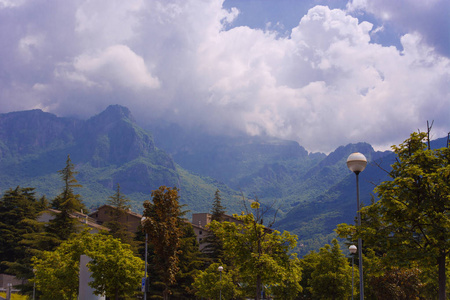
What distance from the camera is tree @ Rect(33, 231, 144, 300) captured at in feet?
92.4

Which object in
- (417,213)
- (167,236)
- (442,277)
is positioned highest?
(167,236)

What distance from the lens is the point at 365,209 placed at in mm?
14773

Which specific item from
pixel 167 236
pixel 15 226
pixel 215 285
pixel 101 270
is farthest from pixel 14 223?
pixel 101 270

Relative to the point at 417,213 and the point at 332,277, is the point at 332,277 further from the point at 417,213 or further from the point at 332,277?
the point at 417,213

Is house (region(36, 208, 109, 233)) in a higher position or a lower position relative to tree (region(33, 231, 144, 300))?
higher

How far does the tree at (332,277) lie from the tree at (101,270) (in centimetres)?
2063

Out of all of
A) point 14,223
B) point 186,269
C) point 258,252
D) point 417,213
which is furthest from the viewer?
point 14,223

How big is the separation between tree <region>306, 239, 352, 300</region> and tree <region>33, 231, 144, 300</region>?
67.7ft

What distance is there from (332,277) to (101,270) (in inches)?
960

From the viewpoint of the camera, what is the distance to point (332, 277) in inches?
1678

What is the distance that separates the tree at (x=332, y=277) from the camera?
4259cm

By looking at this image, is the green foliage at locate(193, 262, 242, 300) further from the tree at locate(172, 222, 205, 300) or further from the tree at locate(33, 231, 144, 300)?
the tree at locate(33, 231, 144, 300)

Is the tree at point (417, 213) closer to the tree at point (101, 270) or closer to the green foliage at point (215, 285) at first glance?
the tree at point (101, 270)

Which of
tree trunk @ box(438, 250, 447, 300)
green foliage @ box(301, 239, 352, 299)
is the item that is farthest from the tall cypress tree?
tree trunk @ box(438, 250, 447, 300)
